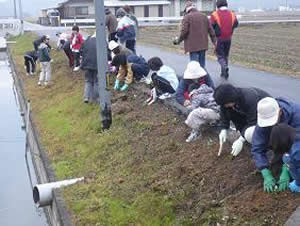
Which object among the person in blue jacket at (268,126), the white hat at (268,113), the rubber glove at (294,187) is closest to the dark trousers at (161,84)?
the person in blue jacket at (268,126)

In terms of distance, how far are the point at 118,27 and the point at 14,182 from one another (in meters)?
4.80

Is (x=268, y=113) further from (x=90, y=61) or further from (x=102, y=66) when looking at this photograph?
(x=90, y=61)

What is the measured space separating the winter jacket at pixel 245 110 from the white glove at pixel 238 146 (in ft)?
0.23

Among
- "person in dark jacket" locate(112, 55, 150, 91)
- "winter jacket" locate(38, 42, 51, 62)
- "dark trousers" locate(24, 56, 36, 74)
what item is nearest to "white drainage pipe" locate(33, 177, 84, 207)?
"person in dark jacket" locate(112, 55, 150, 91)

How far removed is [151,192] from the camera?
6.80 metres

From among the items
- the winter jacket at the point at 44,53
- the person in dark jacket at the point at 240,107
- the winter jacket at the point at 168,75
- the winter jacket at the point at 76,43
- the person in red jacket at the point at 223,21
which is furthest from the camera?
the winter jacket at the point at 44,53

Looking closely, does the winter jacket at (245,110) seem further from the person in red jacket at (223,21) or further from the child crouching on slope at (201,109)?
the person in red jacket at (223,21)

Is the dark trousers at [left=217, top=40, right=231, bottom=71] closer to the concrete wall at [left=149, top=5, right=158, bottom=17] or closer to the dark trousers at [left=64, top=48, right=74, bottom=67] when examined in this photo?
the dark trousers at [left=64, top=48, right=74, bottom=67]

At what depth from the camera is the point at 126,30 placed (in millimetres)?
13781

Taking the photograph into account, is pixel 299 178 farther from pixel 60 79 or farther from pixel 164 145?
pixel 60 79

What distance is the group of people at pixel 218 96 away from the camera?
17.1 feet

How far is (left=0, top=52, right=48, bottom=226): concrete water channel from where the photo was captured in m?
9.78

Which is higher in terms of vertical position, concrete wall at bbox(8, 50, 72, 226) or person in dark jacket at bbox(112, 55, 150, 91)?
person in dark jacket at bbox(112, 55, 150, 91)

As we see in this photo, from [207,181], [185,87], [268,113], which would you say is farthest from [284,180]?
[185,87]
